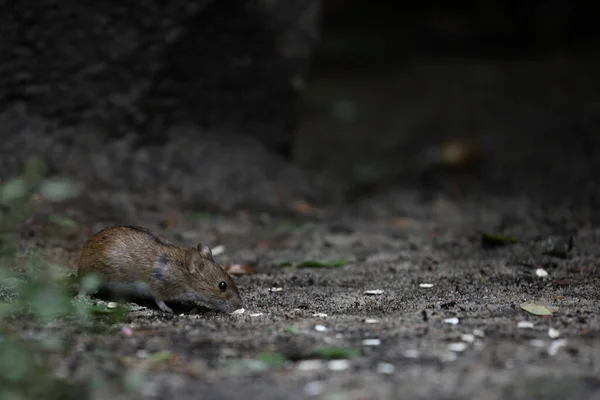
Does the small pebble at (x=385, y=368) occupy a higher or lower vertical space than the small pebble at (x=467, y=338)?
lower

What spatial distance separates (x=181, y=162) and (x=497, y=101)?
15.1 ft

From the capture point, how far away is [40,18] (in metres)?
7.52

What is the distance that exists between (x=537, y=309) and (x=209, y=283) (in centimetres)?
184

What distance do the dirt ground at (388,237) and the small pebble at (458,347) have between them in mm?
16

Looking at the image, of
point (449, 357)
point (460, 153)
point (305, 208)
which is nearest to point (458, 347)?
point (449, 357)

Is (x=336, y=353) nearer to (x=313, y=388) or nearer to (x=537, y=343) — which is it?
(x=313, y=388)

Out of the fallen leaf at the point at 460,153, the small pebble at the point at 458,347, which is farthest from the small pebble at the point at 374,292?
the fallen leaf at the point at 460,153

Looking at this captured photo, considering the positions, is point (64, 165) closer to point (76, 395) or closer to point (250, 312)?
point (250, 312)

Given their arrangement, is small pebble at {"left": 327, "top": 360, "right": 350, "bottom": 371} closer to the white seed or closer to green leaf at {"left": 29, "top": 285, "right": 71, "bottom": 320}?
the white seed

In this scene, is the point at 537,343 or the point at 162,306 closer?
the point at 537,343

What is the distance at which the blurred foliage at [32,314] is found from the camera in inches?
141

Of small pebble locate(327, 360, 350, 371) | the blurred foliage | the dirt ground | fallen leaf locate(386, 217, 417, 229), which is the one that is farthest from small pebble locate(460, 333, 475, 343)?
fallen leaf locate(386, 217, 417, 229)

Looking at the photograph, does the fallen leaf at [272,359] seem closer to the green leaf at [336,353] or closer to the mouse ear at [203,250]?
the green leaf at [336,353]

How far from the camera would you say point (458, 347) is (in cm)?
411
